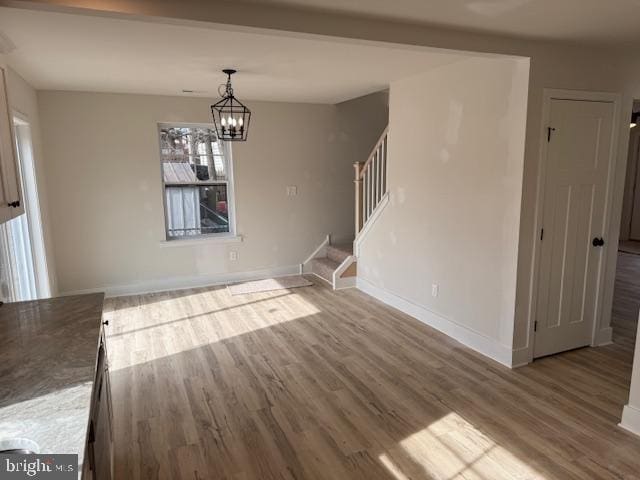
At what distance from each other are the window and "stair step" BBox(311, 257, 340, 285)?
129 cm

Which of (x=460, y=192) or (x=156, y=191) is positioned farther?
(x=156, y=191)

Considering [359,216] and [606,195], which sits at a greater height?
[606,195]

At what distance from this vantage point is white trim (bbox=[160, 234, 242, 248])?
5605 millimetres

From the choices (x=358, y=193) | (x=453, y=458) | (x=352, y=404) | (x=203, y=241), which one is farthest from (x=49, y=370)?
(x=358, y=193)

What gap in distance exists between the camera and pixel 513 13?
2432 mm

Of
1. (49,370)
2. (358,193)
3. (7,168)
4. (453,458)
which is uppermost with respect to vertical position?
(7,168)

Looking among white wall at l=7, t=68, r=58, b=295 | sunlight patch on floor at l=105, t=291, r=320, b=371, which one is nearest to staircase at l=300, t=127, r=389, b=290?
sunlight patch on floor at l=105, t=291, r=320, b=371

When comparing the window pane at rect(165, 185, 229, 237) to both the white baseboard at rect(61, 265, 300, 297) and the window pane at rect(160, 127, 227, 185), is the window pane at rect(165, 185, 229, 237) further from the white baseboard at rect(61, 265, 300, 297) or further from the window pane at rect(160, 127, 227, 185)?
the white baseboard at rect(61, 265, 300, 297)

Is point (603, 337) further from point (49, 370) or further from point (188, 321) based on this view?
point (49, 370)

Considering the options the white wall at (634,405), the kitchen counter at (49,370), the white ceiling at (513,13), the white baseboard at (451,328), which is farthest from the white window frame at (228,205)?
the white wall at (634,405)

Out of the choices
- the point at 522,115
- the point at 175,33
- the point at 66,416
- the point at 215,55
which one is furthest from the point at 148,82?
the point at 66,416

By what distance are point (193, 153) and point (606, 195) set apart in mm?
4629

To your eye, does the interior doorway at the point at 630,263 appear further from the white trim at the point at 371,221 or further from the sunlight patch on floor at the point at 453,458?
the white trim at the point at 371,221

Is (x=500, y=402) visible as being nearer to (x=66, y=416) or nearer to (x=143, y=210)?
(x=66, y=416)
